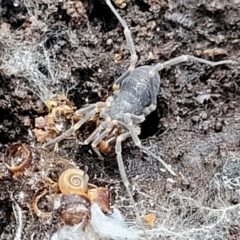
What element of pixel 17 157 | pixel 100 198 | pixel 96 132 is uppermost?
pixel 17 157

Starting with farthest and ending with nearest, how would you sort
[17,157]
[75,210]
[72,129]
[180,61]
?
1. [180,61]
2. [72,129]
3. [17,157]
4. [75,210]

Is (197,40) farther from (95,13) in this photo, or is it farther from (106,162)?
(106,162)

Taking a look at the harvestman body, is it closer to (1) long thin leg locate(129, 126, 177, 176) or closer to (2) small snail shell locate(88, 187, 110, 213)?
(1) long thin leg locate(129, 126, 177, 176)

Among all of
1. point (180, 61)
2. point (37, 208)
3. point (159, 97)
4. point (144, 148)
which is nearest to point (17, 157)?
point (37, 208)

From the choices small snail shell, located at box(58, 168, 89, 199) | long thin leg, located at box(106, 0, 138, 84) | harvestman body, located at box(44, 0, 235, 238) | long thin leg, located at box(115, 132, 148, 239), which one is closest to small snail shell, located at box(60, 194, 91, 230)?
small snail shell, located at box(58, 168, 89, 199)

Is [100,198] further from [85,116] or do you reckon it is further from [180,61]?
[180,61]

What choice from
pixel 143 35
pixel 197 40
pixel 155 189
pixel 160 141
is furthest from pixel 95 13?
pixel 155 189
